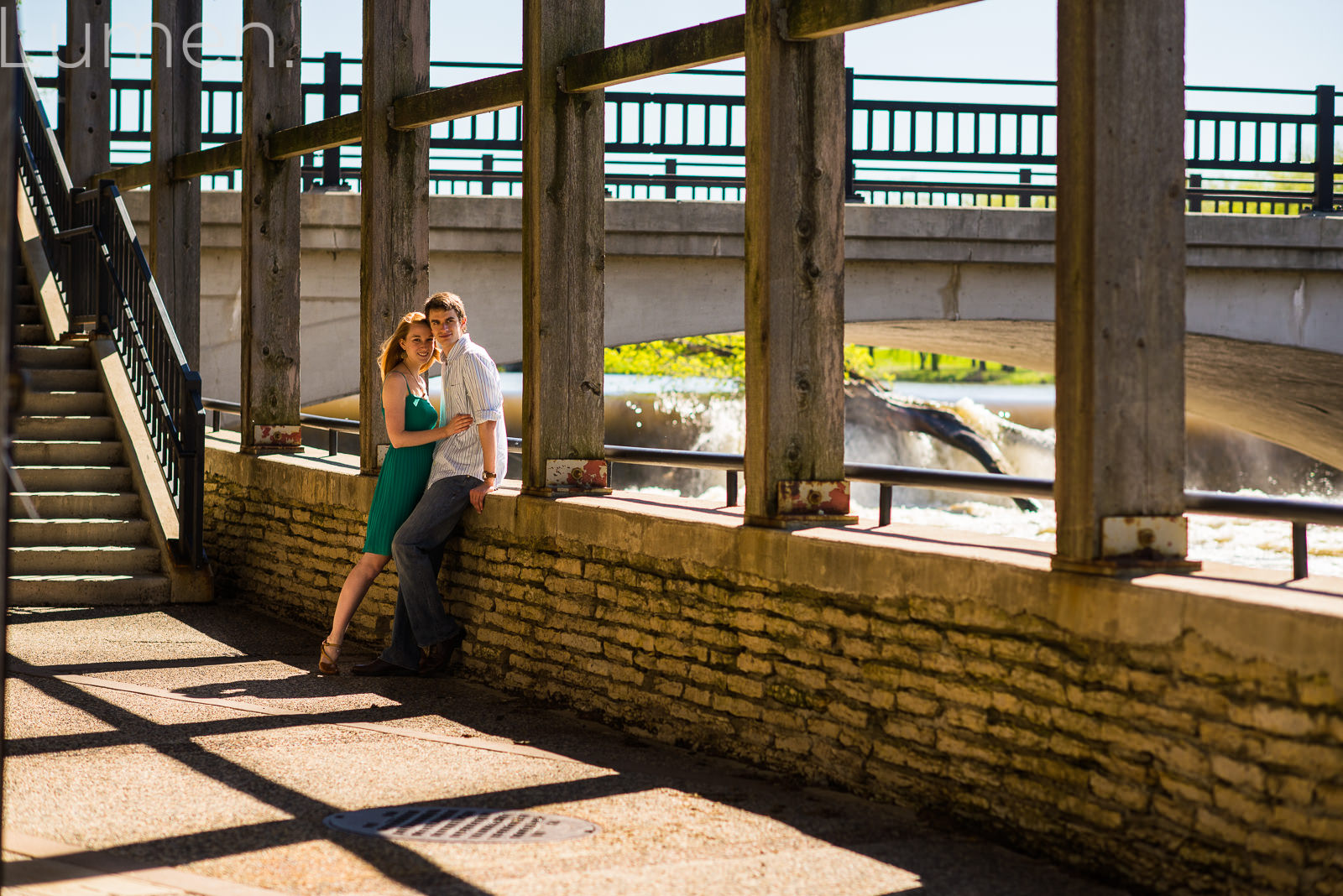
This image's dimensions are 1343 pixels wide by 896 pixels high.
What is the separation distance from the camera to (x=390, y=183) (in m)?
7.96

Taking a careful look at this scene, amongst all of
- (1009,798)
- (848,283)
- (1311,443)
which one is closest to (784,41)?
(1009,798)

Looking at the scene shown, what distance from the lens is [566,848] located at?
4.29m

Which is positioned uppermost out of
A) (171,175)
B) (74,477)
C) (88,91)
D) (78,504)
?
(88,91)

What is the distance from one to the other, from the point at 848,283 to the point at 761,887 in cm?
1100

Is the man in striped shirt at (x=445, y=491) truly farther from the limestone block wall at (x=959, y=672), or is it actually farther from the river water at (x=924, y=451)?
the river water at (x=924, y=451)

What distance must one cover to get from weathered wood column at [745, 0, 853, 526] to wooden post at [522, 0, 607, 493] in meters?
1.38

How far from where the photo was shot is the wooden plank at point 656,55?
18.4 feet

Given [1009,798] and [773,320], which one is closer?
[1009,798]

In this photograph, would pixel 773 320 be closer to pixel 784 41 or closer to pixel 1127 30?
pixel 784 41

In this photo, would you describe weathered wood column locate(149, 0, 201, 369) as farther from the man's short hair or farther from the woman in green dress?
the man's short hair

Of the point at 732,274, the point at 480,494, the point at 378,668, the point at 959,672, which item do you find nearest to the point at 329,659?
the point at 378,668

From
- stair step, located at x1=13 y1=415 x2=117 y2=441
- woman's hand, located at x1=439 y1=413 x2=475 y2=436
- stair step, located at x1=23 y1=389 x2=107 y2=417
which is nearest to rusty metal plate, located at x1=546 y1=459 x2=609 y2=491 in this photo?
woman's hand, located at x1=439 y1=413 x2=475 y2=436

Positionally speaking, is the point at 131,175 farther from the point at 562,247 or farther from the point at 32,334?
the point at 562,247

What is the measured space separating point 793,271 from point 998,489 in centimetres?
102
